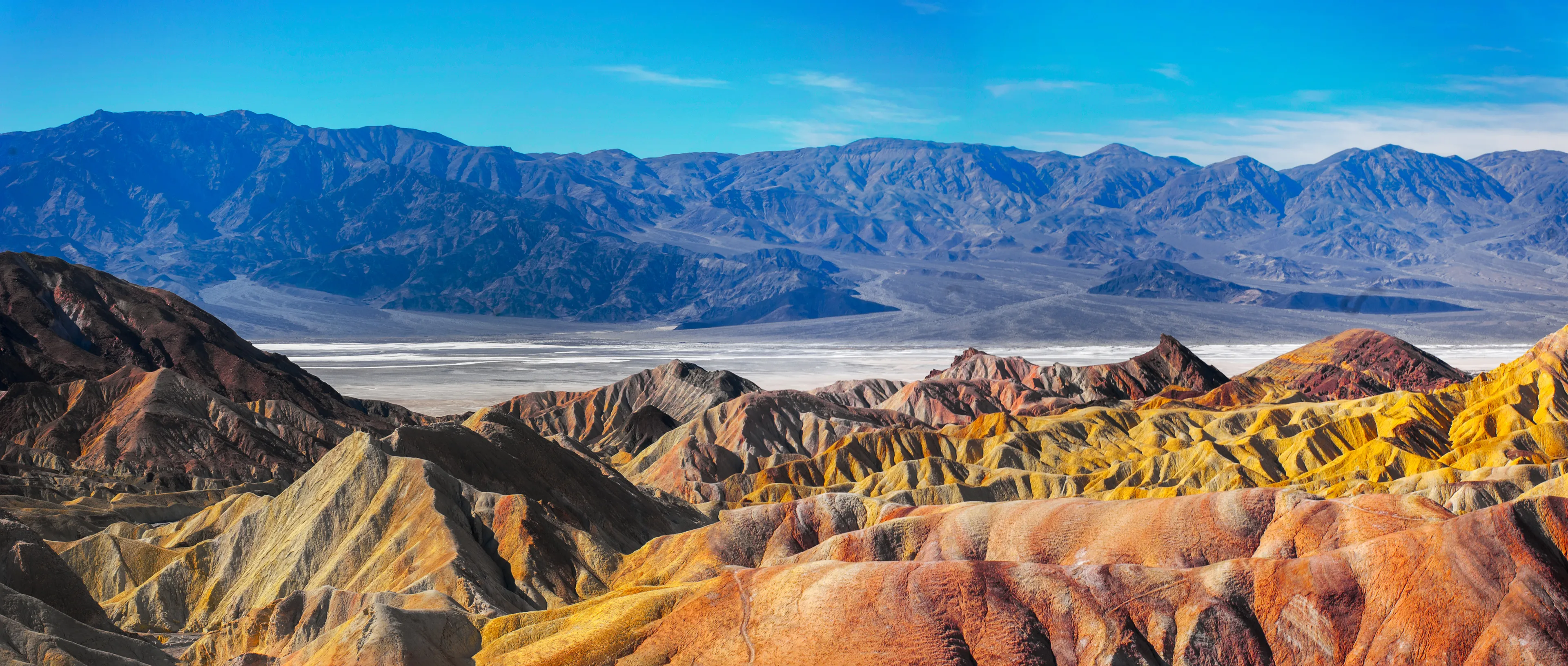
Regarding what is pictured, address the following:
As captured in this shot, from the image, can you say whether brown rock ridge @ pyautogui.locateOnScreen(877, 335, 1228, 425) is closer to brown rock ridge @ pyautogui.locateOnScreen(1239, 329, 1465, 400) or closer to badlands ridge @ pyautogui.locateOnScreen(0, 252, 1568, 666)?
brown rock ridge @ pyautogui.locateOnScreen(1239, 329, 1465, 400)

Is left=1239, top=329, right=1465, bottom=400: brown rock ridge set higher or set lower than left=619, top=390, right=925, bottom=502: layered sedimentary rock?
higher

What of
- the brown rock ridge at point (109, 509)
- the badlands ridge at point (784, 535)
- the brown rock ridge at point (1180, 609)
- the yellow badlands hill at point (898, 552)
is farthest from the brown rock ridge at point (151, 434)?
the brown rock ridge at point (1180, 609)

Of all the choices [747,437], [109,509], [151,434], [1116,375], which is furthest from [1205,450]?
[1116,375]

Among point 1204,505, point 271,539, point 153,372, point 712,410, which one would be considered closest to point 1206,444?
point 712,410

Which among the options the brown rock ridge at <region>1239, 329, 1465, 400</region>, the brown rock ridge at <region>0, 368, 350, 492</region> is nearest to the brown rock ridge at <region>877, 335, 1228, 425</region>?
the brown rock ridge at <region>1239, 329, 1465, 400</region>

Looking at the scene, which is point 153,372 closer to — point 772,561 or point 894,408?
point 772,561
